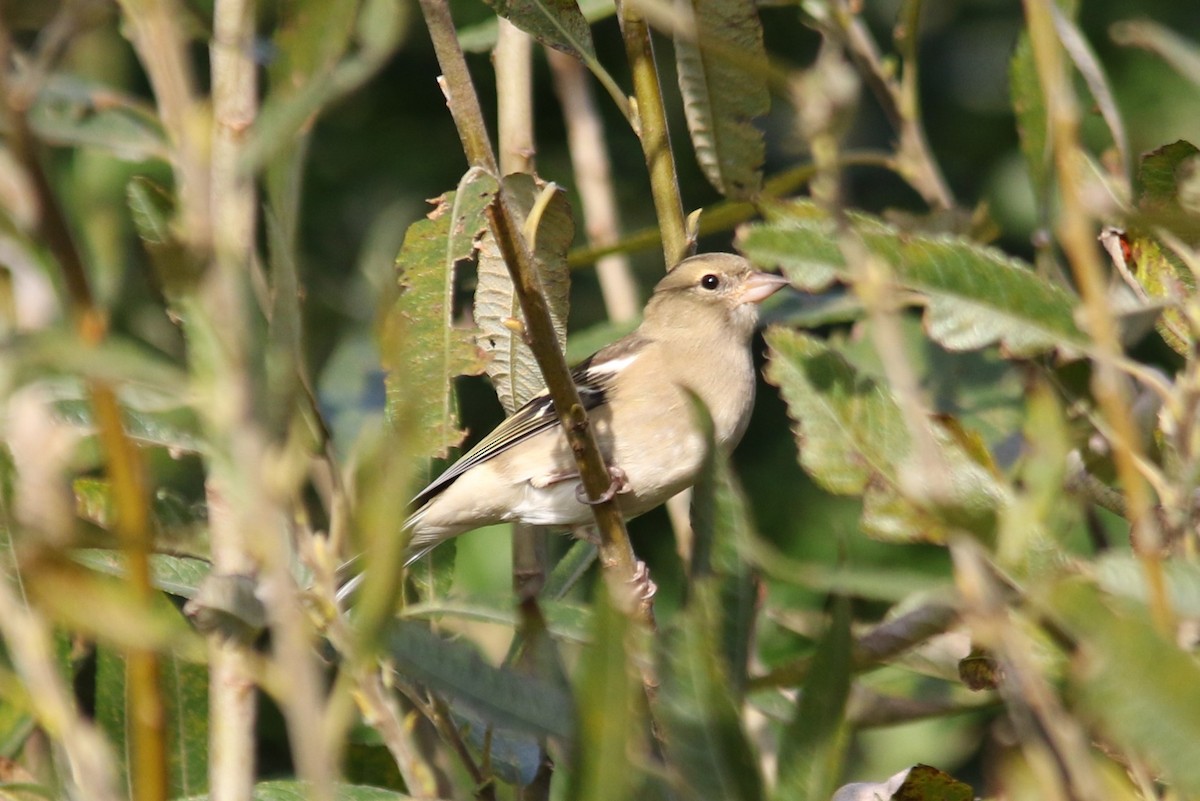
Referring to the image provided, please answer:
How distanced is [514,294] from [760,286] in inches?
82.2

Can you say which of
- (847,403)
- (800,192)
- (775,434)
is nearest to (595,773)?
(847,403)

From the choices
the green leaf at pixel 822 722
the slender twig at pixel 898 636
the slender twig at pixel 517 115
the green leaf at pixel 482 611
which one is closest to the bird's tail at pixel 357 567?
the slender twig at pixel 517 115

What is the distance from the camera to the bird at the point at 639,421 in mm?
3691

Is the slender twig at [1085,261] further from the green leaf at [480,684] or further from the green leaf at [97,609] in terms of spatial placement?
the green leaf at [97,609]

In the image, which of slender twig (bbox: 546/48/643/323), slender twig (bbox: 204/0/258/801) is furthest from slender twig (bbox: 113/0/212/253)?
slender twig (bbox: 546/48/643/323)

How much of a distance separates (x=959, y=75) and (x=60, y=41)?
6.53m

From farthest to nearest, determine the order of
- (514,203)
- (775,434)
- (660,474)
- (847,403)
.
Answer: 1. (775,434)
2. (660,474)
3. (514,203)
4. (847,403)

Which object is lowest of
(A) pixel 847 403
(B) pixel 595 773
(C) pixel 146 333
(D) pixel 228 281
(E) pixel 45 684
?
(C) pixel 146 333

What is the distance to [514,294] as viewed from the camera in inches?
91.4

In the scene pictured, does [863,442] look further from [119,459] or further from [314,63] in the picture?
[119,459]

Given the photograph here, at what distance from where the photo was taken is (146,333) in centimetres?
419

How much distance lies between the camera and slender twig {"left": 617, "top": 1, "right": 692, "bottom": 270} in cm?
218

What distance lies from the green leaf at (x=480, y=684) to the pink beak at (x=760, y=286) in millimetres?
2840

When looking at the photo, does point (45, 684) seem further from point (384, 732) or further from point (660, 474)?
point (660, 474)
